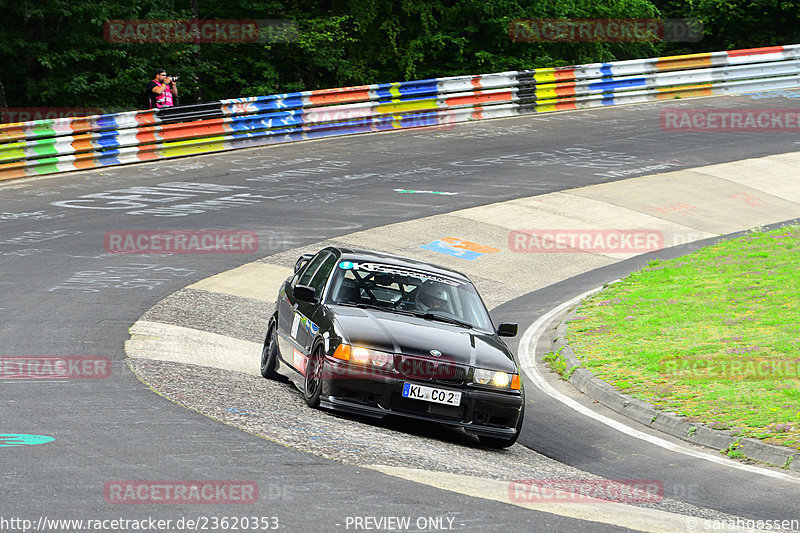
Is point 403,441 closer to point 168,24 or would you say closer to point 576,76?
point 168,24

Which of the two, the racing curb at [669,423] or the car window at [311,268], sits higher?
the car window at [311,268]

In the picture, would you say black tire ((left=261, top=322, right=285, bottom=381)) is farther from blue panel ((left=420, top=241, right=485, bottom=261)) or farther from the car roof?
blue panel ((left=420, top=241, right=485, bottom=261))

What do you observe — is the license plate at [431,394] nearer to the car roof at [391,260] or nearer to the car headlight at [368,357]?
the car headlight at [368,357]

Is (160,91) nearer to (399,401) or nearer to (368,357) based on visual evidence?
(368,357)

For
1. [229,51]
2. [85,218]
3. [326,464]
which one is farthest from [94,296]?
[229,51]

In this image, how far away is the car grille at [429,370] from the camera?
9.00 meters

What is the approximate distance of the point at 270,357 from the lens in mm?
11102

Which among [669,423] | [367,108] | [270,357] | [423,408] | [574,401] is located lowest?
[574,401]

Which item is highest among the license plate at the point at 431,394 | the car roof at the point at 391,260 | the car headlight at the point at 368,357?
the car roof at the point at 391,260

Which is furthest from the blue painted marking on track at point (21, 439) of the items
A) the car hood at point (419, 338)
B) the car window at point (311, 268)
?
the car window at point (311, 268)

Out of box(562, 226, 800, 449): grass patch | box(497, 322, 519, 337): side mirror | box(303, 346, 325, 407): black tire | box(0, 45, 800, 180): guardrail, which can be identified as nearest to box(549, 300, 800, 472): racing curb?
box(562, 226, 800, 449): grass patch

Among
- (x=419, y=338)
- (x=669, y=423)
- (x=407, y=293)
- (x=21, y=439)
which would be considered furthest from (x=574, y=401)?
Answer: (x=21, y=439)

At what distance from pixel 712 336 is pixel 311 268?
17.1ft

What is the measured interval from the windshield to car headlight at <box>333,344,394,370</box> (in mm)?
1106
